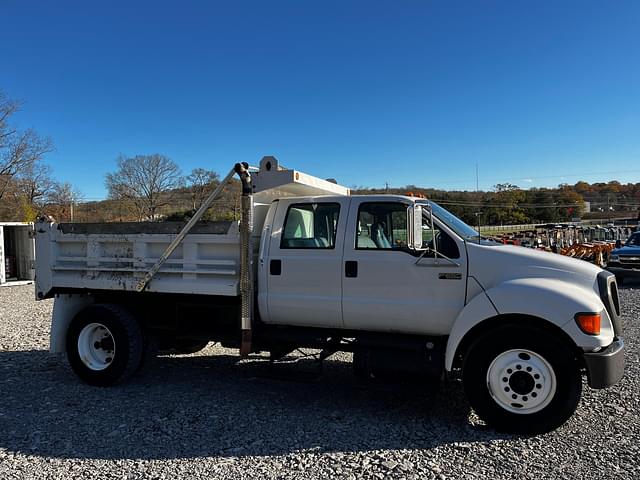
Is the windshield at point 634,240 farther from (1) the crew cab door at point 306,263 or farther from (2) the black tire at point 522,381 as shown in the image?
(1) the crew cab door at point 306,263

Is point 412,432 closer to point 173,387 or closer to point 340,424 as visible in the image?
point 340,424

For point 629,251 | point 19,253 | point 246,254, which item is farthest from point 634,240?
point 19,253

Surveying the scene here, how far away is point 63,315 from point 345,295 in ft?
12.0

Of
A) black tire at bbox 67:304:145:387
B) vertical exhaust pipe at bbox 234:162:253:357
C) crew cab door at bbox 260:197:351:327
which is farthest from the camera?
black tire at bbox 67:304:145:387

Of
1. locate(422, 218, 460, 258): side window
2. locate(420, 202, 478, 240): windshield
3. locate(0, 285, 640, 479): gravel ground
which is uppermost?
locate(420, 202, 478, 240): windshield

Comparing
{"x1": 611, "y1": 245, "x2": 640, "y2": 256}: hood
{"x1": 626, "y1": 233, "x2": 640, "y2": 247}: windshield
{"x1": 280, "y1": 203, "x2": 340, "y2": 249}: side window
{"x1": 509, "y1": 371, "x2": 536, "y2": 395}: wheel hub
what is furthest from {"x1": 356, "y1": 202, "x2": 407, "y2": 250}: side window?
{"x1": 626, "y1": 233, "x2": 640, "y2": 247}: windshield

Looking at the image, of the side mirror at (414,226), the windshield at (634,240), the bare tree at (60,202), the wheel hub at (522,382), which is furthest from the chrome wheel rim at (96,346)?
the bare tree at (60,202)

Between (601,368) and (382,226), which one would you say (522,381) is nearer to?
(601,368)

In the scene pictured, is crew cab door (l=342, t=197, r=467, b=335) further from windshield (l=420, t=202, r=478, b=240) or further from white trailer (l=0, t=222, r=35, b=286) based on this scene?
white trailer (l=0, t=222, r=35, b=286)

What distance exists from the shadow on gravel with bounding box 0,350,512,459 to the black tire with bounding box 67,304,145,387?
157 mm

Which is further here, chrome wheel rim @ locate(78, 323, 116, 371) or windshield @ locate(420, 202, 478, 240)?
chrome wheel rim @ locate(78, 323, 116, 371)

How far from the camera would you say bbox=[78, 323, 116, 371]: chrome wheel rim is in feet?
19.1

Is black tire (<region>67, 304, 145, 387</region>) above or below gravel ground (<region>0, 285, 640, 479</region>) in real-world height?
above

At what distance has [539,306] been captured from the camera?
4.11 meters
